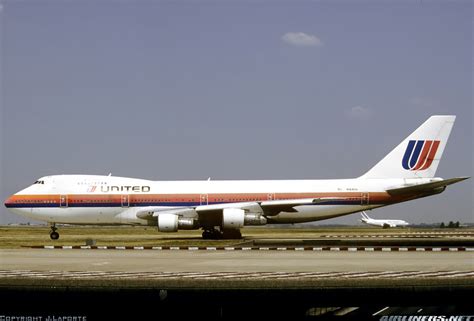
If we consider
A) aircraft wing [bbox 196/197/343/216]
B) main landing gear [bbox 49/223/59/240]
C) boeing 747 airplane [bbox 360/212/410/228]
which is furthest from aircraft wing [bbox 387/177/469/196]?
boeing 747 airplane [bbox 360/212/410/228]

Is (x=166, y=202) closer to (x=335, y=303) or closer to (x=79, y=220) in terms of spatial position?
(x=79, y=220)

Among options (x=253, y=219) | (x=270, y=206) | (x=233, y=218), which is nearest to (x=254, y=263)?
(x=233, y=218)

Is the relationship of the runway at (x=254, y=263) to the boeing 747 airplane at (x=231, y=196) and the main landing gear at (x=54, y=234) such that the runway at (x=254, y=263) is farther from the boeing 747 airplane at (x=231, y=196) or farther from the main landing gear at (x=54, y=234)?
the main landing gear at (x=54, y=234)

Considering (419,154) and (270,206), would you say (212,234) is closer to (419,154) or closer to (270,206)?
(270,206)

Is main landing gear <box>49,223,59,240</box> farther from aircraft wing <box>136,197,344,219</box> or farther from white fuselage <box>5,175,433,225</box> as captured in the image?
aircraft wing <box>136,197,344,219</box>

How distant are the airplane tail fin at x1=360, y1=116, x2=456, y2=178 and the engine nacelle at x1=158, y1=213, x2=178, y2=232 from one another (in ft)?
43.2

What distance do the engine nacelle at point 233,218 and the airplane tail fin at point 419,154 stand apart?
970cm

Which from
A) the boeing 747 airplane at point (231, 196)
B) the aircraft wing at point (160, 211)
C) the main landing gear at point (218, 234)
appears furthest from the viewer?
the main landing gear at point (218, 234)

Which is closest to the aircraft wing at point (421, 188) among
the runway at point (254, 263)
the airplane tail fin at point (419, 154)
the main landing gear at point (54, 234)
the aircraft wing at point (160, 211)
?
the airplane tail fin at point (419, 154)

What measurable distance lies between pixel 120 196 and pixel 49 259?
19419 millimetres

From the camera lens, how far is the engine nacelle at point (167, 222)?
3866 centimetres

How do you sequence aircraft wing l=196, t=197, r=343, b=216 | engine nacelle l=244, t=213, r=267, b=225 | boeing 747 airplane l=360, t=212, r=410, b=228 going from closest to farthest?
engine nacelle l=244, t=213, r=267, b=225, aircraft wing l=196, t=197, r=343, b=216, boeing 747 airplane l=360, t=212, r=410, b=228

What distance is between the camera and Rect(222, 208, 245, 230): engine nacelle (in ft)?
126

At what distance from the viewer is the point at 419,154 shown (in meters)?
42.7
